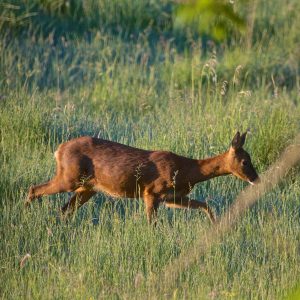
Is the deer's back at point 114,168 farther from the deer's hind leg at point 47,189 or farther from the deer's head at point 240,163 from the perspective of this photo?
the deer's head at point 240,163

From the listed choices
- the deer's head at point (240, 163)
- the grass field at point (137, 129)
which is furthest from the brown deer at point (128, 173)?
the grass field at point (137, 129)

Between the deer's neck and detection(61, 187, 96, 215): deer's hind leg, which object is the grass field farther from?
the deer's neck

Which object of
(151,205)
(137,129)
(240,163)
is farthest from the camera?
(137,129)

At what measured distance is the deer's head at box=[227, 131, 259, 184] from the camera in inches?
335

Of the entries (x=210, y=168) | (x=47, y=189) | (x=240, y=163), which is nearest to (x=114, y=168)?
(x=47, y=189)

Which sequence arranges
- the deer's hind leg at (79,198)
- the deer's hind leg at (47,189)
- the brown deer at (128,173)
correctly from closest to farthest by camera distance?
the brown deer at (128,173)
the deer's hind leg at (47,189)
the deer's hind leg at (79,198)

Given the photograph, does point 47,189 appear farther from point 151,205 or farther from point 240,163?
point 240,163

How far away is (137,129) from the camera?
10.8 meters

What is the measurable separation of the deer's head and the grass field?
12.8 inches

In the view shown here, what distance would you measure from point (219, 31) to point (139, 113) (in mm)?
7621

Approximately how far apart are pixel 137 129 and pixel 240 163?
8.10 ft

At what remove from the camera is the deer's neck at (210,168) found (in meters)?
8.55

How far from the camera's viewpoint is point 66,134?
408 inches

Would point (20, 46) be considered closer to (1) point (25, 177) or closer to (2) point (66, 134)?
(2) point (66, 134)
